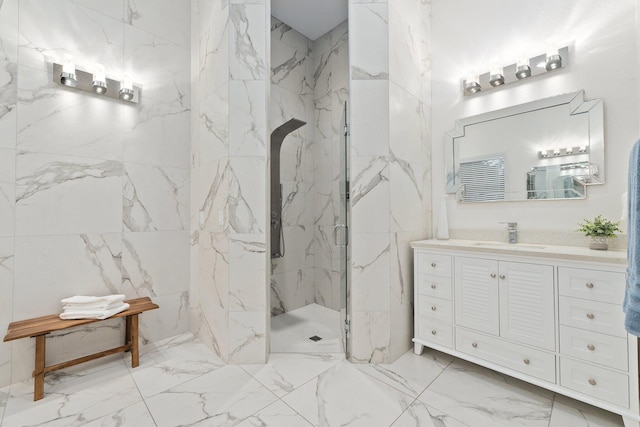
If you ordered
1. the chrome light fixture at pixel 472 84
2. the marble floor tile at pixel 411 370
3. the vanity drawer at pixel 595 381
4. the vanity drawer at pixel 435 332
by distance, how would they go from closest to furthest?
1. the vanity drawer at pixel 595 381
2. the marble floor tile at pixel 411 370
3. the vanity drawer at pixel 435 332
4. the chrome light fixture at pixel 472 84

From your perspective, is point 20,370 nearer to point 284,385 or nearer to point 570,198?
point 284,385

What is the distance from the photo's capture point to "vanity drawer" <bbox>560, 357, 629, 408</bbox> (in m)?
1.42

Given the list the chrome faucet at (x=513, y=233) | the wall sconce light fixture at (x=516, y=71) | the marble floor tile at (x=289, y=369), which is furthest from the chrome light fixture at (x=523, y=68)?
the marble floor tile at (x=289, y=369)

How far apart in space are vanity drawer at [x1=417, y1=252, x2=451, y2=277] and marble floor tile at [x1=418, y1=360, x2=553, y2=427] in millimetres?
715

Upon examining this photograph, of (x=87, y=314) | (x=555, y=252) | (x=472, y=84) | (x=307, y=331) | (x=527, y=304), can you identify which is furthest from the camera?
(x=307, y=331)

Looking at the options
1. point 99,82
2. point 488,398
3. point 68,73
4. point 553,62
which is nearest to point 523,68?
point 553,62

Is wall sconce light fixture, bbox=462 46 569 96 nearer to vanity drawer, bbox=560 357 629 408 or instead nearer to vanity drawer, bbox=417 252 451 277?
vanity drawer, bbox=417 252 451 277

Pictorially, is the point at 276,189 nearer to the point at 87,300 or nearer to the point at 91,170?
the point at 91,170

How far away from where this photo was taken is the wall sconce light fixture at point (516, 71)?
1.97 m

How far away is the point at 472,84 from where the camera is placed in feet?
7.66

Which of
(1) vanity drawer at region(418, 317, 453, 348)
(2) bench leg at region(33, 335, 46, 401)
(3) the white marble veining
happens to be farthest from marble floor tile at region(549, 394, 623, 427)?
(2) bench leg at region(33, 335, 46, 401)

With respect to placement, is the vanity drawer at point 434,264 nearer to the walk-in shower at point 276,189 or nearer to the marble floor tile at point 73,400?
the walk-in shower at point 276,189

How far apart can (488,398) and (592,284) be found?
91 cm

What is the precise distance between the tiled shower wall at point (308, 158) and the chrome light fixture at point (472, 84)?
4.44ft
